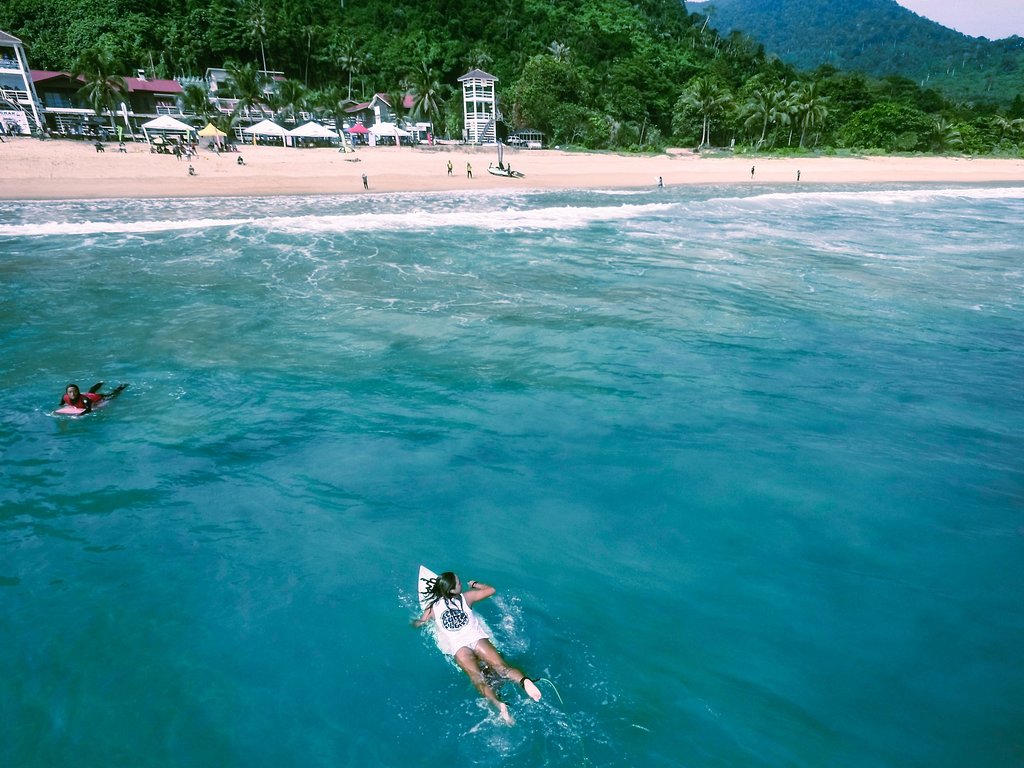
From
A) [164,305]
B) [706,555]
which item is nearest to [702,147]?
[164,305]

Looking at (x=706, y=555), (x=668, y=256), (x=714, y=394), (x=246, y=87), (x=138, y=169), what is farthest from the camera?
(x=246, y=87)

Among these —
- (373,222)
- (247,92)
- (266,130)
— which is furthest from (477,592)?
(247,92)

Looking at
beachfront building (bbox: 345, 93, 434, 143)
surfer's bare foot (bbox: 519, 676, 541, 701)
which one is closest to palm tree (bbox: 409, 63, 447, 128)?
beachfront building (bbox: 345, 93, 434, 143)

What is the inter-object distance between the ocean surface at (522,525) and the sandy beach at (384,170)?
2562 cm

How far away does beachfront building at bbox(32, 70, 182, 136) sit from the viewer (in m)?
57.7

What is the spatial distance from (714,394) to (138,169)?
4455cm

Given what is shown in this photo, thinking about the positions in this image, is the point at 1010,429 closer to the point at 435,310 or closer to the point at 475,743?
the point at 475,743

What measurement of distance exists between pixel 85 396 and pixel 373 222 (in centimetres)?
2160

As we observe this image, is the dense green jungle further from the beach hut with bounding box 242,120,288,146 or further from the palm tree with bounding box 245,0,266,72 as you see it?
the beach hut with bounding box 242,120,288,146

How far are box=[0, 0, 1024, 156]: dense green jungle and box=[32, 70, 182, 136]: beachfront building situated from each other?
11.0 ft

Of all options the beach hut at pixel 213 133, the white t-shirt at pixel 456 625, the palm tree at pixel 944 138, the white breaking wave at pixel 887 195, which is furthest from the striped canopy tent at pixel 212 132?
the palm tree at pixel 944 138

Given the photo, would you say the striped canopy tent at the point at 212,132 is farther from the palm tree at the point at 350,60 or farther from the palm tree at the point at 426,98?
the palm tree at the point at 350,60

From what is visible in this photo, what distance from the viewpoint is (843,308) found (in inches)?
645

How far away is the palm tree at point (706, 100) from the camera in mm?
70750
